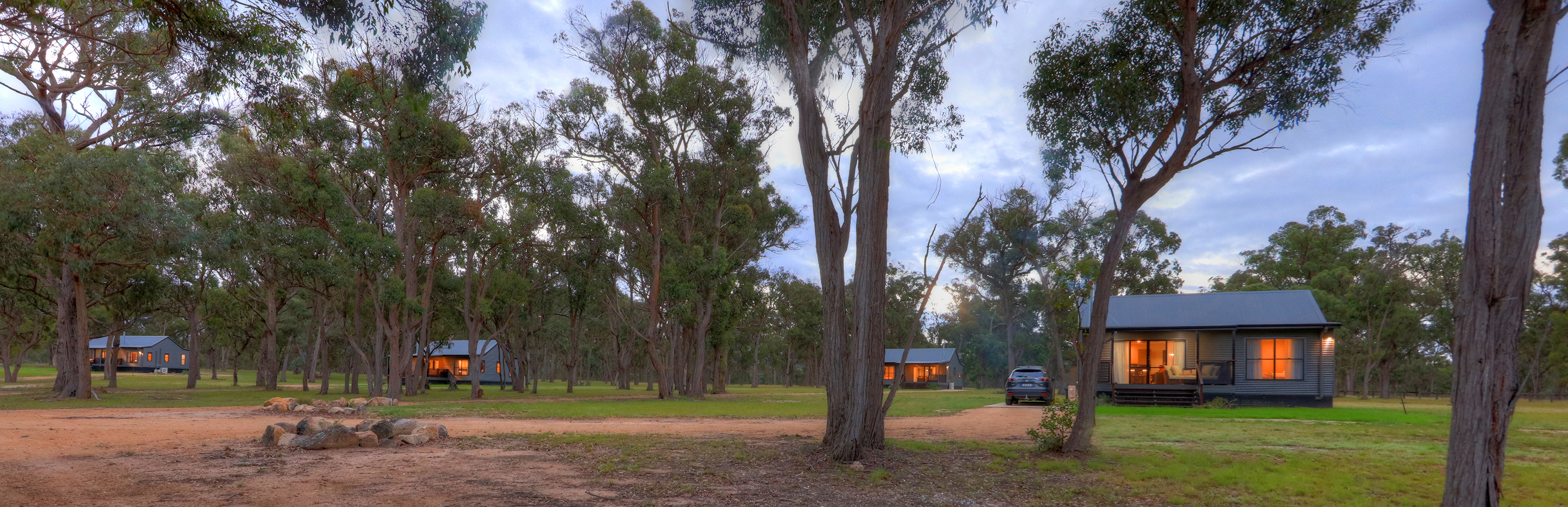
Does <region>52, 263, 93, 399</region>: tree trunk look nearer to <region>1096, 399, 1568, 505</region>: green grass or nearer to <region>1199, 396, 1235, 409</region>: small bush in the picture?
<region>1096, 399, 1568, 505</region>: green grass

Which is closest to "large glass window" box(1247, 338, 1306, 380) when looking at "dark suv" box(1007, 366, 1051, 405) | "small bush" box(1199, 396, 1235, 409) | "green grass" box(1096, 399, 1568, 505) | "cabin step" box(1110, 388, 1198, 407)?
"small bush" box(1199, 396, 1235, 409)

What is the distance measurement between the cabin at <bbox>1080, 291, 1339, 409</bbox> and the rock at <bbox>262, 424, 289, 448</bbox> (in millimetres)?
18931

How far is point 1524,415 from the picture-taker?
1998cm

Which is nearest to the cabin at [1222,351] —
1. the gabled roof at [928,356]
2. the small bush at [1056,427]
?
the small bush at [1056,427]

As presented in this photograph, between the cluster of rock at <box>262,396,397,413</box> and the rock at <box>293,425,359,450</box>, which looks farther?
the cluster of rock at <box>262,396,397,413</box>

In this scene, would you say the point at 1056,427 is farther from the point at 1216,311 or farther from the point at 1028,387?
the point at 1216,311

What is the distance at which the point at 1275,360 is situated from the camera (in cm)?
2295

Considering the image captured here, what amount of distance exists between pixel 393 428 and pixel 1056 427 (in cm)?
889

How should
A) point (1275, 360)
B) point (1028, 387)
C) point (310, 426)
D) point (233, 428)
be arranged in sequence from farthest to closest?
point (1028, 387), point (1275, 360), point (233, 428), point (310, 426)

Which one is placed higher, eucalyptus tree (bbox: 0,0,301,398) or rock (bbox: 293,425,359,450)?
eucalyptus tree (bbox: 0,0,301,398)

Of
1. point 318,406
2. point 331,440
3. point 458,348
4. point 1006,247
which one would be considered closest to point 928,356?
point 1006,247

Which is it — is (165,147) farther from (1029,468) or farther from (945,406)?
(1029,468)

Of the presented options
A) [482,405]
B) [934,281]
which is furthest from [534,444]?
[482,405]

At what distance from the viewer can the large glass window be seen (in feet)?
74.3
